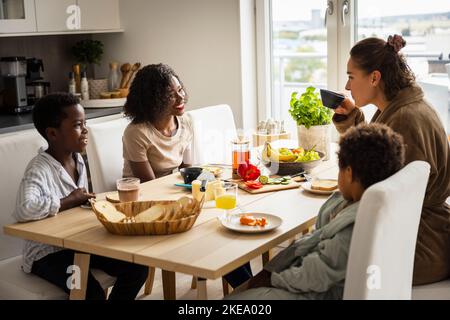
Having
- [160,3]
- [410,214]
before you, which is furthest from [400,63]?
[160,3]

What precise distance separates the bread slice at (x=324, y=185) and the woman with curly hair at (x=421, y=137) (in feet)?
1.03

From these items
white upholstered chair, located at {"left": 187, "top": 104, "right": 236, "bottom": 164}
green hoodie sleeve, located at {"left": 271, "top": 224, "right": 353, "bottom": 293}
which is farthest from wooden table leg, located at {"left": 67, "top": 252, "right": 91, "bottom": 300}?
white upholstered chair, located at {"left": 187, "top": 104, "right": 236, "bottom": 164}

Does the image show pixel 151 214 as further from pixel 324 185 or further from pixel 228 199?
pixel 324 185

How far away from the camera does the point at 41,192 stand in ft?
7.61

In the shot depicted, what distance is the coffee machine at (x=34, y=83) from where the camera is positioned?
13.8 feet

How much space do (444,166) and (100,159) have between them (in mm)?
1502

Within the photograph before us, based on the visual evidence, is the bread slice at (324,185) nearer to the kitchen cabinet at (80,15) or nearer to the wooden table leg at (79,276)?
the wooden table leg at (79,276)

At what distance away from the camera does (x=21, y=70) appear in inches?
160

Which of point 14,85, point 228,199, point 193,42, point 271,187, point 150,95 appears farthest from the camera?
point 193,42

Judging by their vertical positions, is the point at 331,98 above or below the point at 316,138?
above

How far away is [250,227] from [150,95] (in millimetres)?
1143

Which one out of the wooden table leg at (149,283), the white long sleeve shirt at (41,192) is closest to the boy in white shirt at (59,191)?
the white long sleeve shirt at (41,192)

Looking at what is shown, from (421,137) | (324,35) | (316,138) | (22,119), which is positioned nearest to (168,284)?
(316,138)
